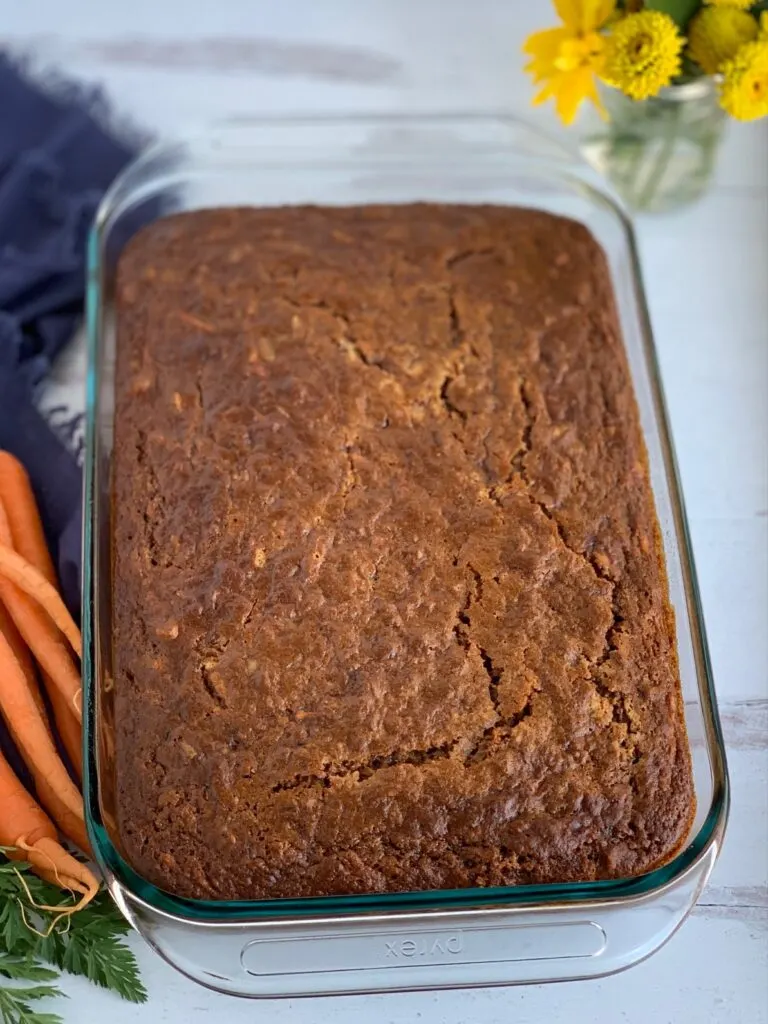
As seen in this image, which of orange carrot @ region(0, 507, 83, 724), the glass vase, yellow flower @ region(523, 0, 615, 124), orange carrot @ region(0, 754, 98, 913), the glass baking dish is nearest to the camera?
the glass baking dish

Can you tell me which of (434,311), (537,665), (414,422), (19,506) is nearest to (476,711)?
(537,665)

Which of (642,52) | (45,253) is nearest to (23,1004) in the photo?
(45,253)

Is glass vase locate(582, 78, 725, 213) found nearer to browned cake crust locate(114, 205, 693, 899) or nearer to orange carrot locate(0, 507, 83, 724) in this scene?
browned cake crust locate(114, 205, 693, 899)

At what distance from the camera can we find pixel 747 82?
1.62 meters

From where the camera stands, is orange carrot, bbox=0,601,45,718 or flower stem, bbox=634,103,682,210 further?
flower stem, bbox=634,103,682,210

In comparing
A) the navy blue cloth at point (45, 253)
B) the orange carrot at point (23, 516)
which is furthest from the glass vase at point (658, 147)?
the orange carrot at point (23, 516)

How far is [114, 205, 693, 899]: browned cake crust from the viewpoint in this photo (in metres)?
1.34

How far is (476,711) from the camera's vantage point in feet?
4.53

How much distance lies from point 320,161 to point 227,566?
0.79 m

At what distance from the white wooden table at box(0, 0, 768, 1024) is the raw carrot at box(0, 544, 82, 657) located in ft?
1.19

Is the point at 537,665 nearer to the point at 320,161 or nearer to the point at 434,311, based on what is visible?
the point at 434,311

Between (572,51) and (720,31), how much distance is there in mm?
211

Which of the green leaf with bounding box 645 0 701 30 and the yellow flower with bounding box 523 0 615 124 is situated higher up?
the green leaf with bounding box 645 0 701 30

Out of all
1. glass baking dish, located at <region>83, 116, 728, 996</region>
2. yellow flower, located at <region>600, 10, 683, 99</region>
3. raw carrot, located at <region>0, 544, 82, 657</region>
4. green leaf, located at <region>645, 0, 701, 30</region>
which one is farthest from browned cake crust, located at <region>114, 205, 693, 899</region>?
green leaf, located at <region>645, 0, 701, 30</region>
